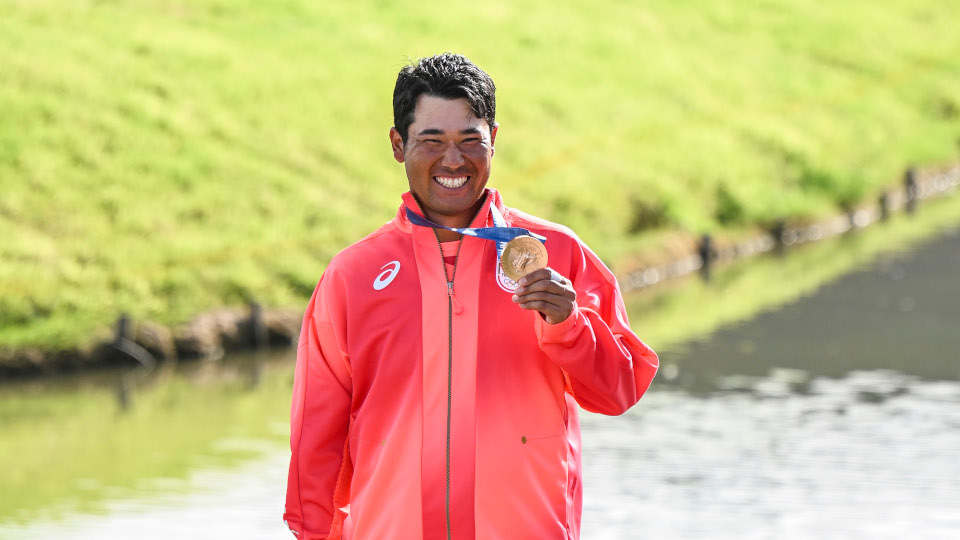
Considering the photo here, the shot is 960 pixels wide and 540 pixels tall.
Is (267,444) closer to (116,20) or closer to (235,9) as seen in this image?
(116,20)

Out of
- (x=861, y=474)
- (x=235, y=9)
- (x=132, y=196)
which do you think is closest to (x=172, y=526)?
(x=861, y=474)

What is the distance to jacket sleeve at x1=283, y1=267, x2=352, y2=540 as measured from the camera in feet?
13.9

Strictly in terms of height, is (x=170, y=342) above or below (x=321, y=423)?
above

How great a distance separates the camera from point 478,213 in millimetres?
4223

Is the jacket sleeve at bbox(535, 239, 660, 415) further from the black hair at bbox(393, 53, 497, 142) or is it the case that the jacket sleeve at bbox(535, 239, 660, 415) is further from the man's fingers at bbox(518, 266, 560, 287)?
the black hair at bbox(393, 53, 497, 142)

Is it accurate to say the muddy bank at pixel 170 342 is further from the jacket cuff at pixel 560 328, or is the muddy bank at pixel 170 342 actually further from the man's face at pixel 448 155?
the jacket cuff at pixel 560 328

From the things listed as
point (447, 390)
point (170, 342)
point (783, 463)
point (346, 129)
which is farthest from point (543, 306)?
point (346, 129)

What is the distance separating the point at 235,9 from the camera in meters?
32.3

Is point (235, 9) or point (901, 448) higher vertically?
point (235, 9)

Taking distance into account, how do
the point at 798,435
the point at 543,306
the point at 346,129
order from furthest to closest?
the point at 346,129 → the point at 798,435 → the point at 543,306

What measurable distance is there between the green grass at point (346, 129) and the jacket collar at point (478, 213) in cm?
1374

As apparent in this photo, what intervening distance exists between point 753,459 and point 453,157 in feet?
30.0

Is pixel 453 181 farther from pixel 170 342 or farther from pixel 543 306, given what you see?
pixel 170 342

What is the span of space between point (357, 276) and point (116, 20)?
2626cm
